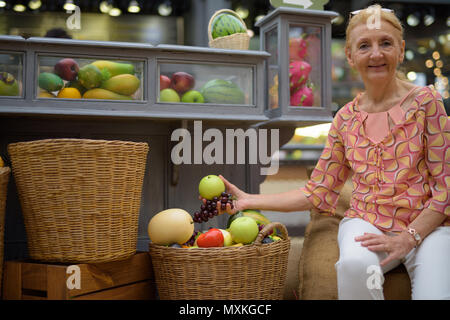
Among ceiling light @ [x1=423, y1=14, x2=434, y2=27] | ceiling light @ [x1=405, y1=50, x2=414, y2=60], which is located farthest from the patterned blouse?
ceiling light @ [x1=405, y1=50, x2=414, y2=60]

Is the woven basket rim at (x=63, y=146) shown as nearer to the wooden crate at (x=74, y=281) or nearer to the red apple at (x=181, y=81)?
the wooden crate at (x=74, y=281)

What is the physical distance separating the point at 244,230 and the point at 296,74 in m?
1.03

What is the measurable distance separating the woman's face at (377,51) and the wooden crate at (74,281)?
1.16 meters

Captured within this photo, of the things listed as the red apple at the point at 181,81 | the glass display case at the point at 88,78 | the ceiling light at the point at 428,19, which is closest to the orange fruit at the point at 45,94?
the glass display case at the point at 88,78

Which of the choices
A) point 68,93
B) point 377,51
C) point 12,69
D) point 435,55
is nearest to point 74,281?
point 68,93

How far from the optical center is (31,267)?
5.85 ft

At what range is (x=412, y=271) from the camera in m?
1.55

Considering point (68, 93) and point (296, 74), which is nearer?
point (68, 93)

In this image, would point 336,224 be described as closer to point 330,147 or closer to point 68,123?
point 330,147

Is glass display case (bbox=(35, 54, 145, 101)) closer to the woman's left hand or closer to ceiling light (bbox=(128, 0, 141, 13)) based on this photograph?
the woman's left hand

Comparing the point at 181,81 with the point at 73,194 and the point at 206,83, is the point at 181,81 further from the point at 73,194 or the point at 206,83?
the point at 73,194

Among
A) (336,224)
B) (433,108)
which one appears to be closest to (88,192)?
(336,224)

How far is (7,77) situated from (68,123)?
1.26ft

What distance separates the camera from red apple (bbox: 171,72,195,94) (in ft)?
7.58
